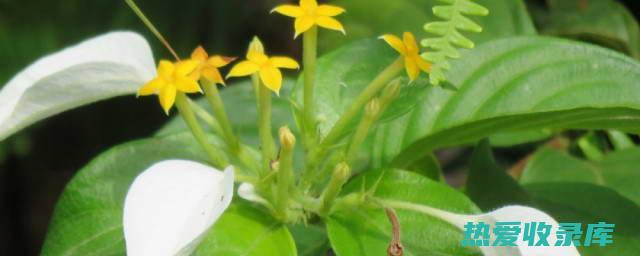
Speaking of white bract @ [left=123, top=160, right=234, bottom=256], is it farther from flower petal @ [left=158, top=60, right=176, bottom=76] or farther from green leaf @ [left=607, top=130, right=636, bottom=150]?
green leaf @ [left=607, top=130, right=636, bottom=150]

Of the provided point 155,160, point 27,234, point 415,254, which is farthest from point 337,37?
point 27,234

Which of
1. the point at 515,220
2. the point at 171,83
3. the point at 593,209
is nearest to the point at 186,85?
the point at 171,83

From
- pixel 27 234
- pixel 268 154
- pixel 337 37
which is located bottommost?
pixel 27 234

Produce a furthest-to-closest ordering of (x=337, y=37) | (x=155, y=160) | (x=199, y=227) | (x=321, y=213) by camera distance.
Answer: (x=337, y=37) < (x=155, y=160) < (x=321, y=213) < (x=199, y=227)

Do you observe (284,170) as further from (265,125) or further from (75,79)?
(75,79)

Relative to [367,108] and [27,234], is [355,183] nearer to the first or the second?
[367,108]

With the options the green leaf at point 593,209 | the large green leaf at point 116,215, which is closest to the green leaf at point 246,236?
the large green leaf at point 116,215
